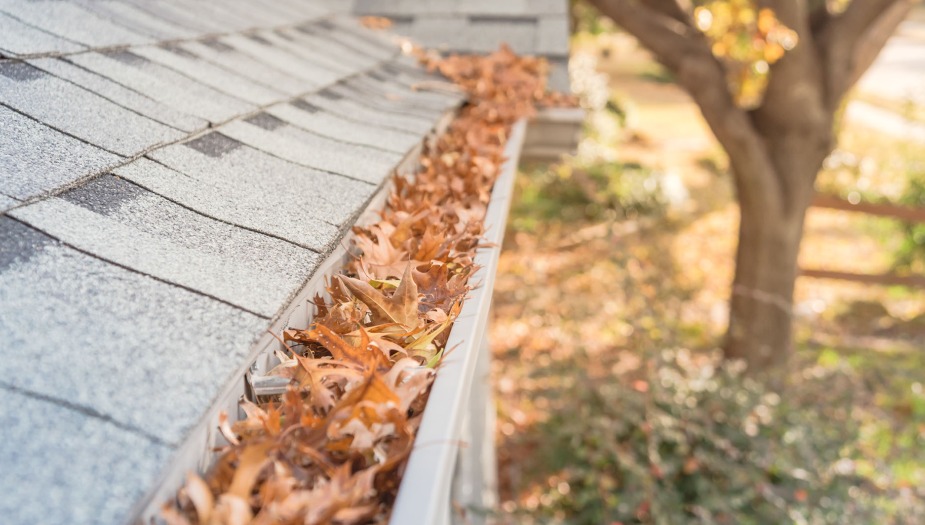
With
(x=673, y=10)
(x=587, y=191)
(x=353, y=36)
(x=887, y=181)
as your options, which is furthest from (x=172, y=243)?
(x=887, y=181)

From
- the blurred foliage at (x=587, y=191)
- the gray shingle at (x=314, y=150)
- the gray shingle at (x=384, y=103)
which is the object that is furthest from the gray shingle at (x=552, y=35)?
the blurred foliage at (x=587, y=191)

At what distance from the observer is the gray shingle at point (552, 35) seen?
373 cm

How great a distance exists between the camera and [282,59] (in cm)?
253

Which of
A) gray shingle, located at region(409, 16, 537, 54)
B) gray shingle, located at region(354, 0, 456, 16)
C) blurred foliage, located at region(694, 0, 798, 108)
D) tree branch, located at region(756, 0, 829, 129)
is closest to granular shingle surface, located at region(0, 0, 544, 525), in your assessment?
gray shingle, located at region(409, 16, 537, 54)

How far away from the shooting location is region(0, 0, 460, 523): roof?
2.69 ft

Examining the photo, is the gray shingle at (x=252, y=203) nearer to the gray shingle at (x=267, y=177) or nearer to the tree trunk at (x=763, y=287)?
the gray shingle at (x=267, y=177)

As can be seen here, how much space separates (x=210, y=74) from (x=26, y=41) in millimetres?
473

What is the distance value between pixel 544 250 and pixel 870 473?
515cm

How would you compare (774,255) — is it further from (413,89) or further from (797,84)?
(413,89)

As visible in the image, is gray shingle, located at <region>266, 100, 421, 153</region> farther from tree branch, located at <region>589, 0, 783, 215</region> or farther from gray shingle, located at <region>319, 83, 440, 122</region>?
tree branch, located at <region>589, 0, 783, 215</region>

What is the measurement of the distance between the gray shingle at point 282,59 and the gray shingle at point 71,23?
1.39ft

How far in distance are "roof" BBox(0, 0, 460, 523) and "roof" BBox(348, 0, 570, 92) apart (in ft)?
5.14

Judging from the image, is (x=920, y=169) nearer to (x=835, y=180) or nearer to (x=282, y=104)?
(x=835, y=180)

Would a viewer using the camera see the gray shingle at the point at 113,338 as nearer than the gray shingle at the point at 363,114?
Yes
